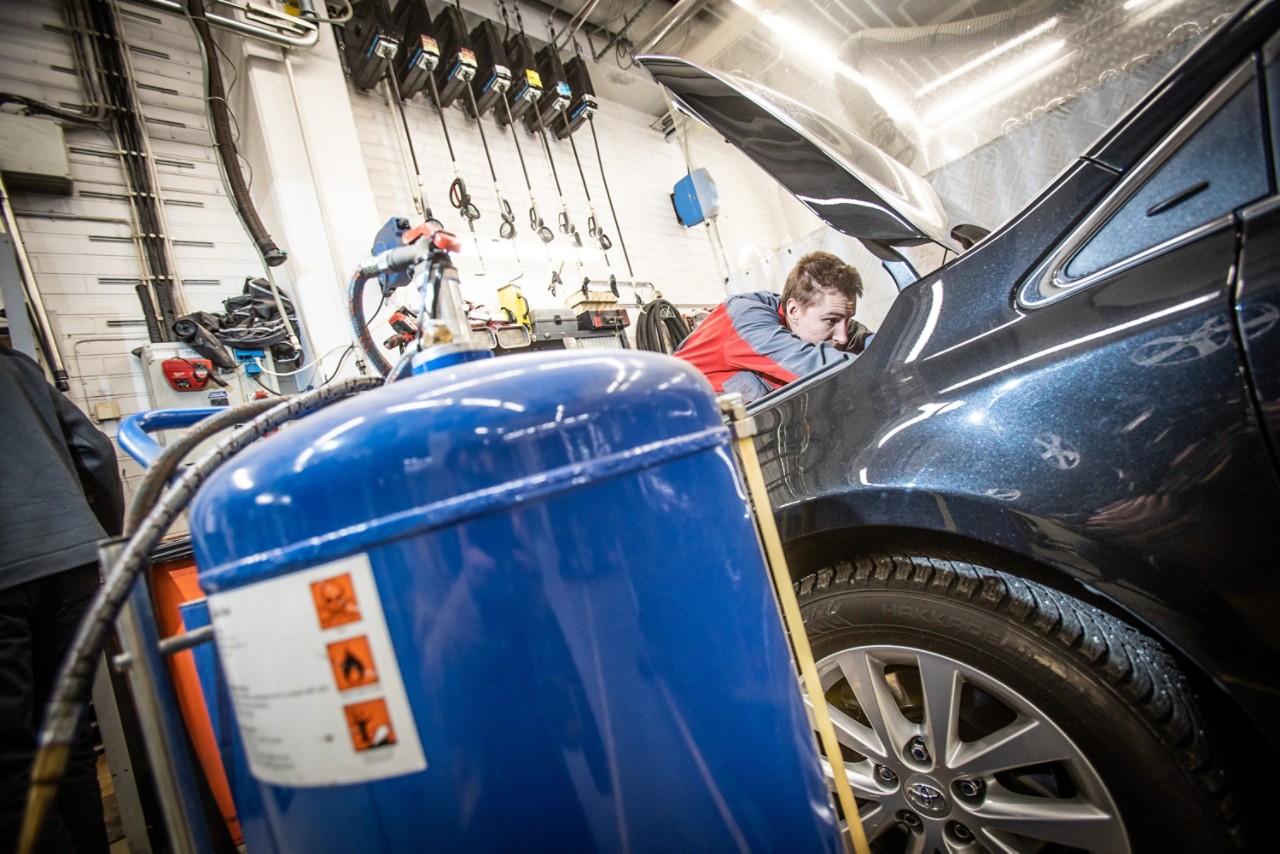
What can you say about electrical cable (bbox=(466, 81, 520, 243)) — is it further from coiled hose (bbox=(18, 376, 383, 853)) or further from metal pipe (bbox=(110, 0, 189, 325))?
coiled hose (bbox=(18, 376, 383, 853))

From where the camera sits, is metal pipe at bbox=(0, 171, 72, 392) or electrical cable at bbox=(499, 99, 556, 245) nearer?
metal pipe at bbox=(0, 171, 72, 392)

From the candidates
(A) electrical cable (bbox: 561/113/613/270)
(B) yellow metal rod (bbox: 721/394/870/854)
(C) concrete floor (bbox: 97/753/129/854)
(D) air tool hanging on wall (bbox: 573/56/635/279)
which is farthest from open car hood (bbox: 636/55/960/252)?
(D) air tool hanging on wall (bbox: 573/56/635/279)

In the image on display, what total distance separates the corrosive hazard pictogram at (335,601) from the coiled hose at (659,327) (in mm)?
4335

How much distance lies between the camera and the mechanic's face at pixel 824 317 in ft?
6.88

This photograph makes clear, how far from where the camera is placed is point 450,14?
4020 millimetres

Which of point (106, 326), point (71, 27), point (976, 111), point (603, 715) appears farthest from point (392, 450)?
point (976, 111)

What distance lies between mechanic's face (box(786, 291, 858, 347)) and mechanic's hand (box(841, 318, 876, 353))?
0.04 m

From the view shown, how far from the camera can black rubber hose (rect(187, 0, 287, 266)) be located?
2.98 m

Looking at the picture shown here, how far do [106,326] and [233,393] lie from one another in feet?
2.59

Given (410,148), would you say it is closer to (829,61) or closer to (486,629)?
(829,61)

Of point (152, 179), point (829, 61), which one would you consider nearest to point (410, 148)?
point (152, 179)

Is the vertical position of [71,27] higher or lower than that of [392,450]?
higher

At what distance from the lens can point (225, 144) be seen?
121 inches

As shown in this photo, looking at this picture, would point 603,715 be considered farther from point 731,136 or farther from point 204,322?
point 204,322
